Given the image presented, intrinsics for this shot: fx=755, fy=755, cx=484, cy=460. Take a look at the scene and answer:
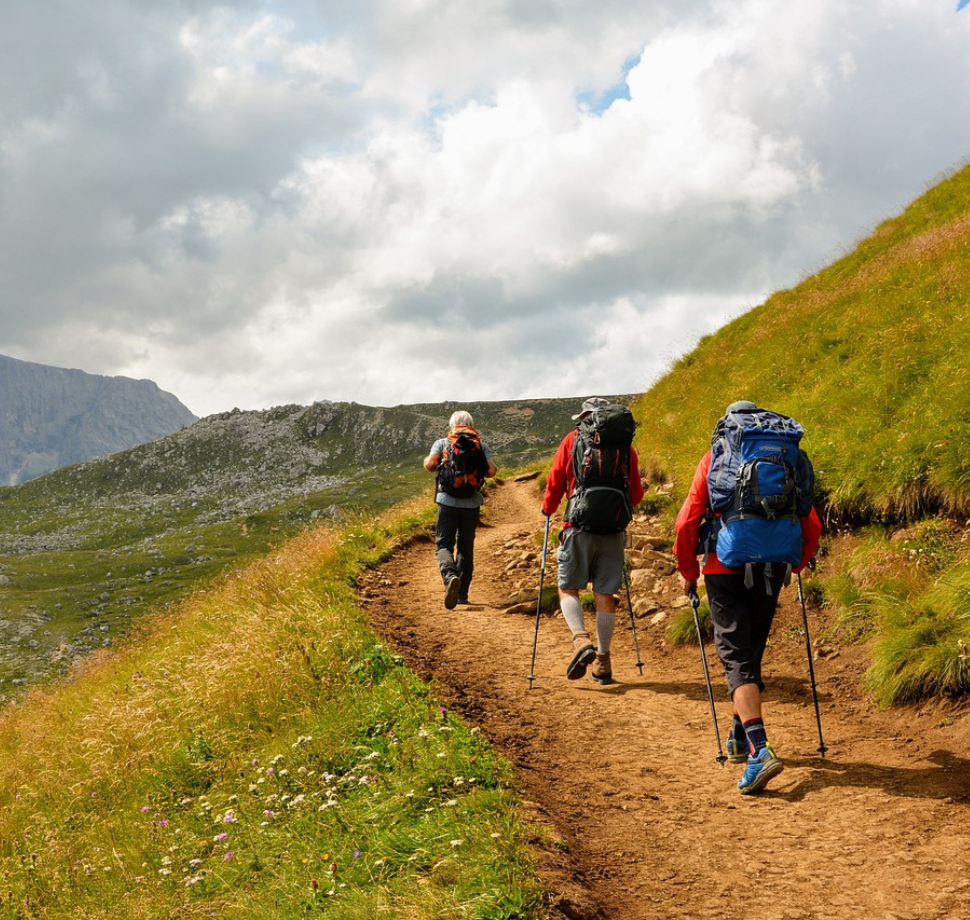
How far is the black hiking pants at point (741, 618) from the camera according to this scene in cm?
613

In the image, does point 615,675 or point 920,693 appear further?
point 615,675

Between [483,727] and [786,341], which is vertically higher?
[786,341]

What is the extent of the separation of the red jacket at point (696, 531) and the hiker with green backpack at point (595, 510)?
205 centimetres

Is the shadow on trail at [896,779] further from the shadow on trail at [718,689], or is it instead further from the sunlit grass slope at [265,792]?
the sunlit grass slope at [265,792]

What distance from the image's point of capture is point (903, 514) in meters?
9.38

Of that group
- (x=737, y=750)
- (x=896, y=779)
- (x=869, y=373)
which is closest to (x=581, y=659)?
(x=737, y=750)

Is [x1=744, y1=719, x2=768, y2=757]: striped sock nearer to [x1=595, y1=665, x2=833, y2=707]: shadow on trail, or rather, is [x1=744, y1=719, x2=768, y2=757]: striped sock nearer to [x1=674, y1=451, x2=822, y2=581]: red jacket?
[x1=674, y1=451, x2=822, y2=581]: red jacket

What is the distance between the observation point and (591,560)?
9.00m

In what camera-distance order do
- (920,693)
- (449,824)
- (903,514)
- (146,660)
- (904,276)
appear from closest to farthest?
(449,824)
(920,693)
(903,514)
(146,660)
(904,276)

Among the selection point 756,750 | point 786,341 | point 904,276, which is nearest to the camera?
point 756,750

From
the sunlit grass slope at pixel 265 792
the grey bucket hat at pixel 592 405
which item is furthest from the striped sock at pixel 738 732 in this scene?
the grey bucket hat at pixel 592 405

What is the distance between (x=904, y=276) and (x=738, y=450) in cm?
1170

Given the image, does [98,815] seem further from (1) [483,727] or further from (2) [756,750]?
(2) [756,750]

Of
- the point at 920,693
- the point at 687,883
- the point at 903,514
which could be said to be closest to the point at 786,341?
the point at 903,514
